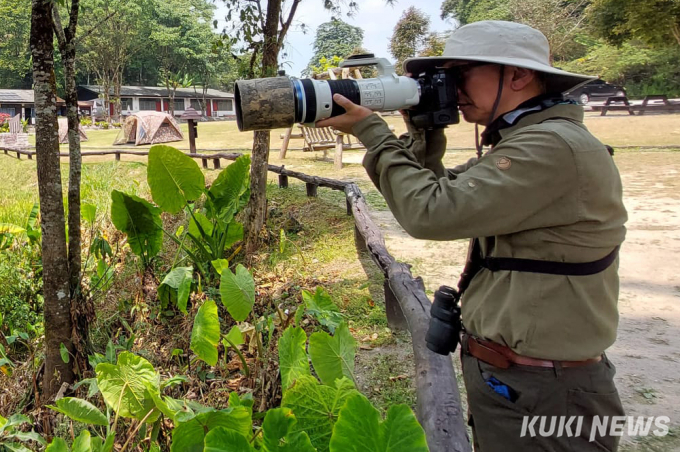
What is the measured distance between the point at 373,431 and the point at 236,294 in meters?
1.70

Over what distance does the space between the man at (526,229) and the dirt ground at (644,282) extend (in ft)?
4.90

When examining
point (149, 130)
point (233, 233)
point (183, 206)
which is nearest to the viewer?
point (183, 206)

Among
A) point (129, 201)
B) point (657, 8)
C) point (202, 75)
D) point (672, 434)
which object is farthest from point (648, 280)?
point (202, 75)

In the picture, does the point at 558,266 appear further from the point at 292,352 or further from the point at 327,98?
the point at 292,352

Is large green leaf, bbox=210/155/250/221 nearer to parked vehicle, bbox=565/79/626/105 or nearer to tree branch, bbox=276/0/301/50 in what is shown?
tree branch, bbox=276/0/301/50

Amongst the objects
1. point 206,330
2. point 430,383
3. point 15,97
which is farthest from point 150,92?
point 430,383

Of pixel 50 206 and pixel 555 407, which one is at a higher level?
pixel 50 206

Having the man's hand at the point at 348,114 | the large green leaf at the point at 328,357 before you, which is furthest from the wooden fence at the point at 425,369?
the man's hand at the point at 348,114

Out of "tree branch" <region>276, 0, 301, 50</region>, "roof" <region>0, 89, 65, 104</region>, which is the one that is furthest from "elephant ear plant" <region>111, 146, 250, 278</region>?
"roof" <region>0, 89, 65, 104</region>

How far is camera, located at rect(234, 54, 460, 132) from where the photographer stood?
5.13ft

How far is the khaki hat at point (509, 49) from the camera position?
1.37m

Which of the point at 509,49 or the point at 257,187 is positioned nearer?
the point at 509,49

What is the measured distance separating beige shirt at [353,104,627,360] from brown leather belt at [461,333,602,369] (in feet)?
0.11

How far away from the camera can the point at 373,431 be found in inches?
A: 54.1
